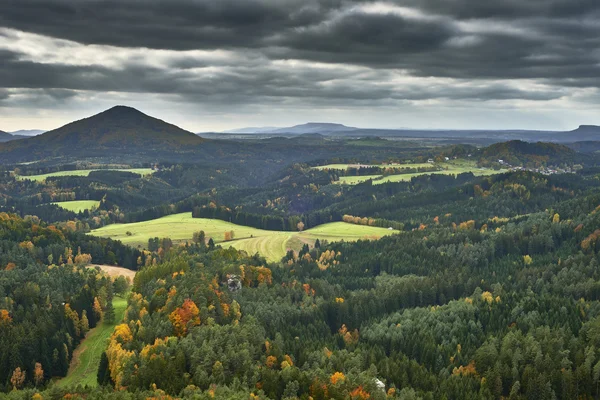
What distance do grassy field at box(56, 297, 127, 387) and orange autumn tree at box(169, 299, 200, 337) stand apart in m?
22.6

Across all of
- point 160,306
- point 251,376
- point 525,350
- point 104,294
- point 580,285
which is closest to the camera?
point 251,376

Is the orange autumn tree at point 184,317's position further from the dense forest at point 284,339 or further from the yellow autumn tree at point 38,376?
the yellow autumn tree at point 38,376

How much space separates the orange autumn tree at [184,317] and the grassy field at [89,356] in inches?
888

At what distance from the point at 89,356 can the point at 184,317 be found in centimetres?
2895

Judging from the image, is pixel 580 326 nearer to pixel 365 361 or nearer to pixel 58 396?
pixel 365 361

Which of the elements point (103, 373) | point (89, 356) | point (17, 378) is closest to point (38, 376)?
→ point (17, 378)

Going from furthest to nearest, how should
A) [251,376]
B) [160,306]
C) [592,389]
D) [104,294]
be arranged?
[104,294] < [160,306] < [592,389] < [251,376]

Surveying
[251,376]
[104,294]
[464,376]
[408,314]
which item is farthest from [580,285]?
[104,294]

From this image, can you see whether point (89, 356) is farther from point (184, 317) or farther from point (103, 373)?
point (184, 317)

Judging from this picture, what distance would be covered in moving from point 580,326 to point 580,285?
3974 centimetres

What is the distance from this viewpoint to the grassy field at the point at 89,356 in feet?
430

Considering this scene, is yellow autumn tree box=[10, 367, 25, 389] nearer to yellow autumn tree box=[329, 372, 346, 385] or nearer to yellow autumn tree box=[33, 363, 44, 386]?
yellow autumn tree box=[33, 363, 44, 386]

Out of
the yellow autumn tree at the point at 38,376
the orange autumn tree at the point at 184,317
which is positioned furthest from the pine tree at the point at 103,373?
the orange autumn tree at the point at 184,317

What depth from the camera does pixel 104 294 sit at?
564ft
